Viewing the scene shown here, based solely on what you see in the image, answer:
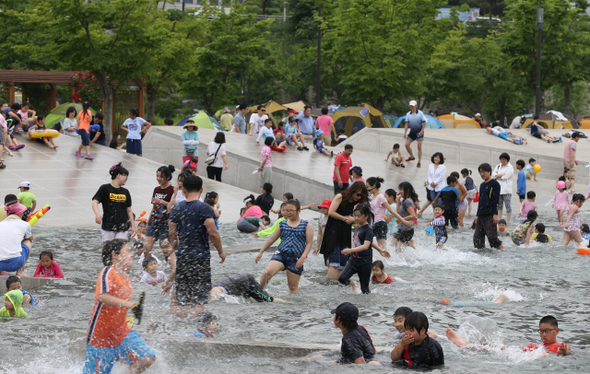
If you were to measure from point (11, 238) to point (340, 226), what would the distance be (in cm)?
444

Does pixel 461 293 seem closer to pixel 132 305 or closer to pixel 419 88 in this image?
pixel 132 305

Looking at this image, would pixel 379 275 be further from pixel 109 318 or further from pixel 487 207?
pixel 109 318

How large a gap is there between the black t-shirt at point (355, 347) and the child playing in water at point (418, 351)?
26 cm

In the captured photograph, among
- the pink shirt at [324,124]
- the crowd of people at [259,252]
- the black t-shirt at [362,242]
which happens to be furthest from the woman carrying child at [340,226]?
the pink shirt at [324,124]

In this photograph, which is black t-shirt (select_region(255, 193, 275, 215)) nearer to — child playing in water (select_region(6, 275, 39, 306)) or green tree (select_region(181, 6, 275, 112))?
child playing in water (select_region(6, 275, 39, 306))

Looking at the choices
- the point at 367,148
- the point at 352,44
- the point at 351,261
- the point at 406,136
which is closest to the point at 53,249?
the point at 351,261

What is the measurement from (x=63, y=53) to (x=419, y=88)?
2109cm

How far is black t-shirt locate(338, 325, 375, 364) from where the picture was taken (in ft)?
20.9

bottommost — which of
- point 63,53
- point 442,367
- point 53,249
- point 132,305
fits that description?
point 53,249

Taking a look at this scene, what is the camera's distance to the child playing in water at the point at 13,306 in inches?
314

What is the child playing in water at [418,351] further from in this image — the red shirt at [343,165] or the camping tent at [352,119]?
the camping tent at [352,119]

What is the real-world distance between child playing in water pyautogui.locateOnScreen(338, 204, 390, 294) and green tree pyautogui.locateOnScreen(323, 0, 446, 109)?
29.4 metres

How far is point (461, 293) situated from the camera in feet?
32.7

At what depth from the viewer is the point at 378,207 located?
1177cm
